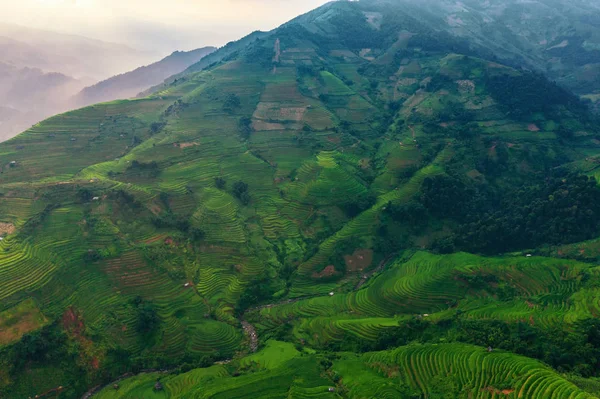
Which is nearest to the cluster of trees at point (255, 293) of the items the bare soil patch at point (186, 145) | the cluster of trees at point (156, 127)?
the bare soil patch at point (186, 145)

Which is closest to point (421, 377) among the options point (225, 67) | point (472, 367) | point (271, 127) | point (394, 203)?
point (472, 367)

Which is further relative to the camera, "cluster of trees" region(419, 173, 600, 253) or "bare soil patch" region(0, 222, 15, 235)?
"cluster of trees" region(419, 173, 600, 253)

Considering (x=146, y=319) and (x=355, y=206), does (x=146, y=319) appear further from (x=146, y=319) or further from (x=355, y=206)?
(x=355, y=206)

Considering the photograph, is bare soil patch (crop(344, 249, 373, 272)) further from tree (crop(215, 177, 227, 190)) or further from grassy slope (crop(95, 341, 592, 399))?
tree (crop(215, 177, 227, 190))

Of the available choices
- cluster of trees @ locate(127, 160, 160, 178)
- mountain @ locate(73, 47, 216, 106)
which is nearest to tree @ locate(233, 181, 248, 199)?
cluster of trees @ locate(127, 160, 160, 178)

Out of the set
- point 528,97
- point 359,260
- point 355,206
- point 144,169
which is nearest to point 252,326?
point 359,260

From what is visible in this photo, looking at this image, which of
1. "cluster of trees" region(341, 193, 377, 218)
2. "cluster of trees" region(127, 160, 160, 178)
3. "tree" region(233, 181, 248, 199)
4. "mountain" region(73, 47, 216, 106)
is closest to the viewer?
"cluster of trees" region(341, 193, 377, 218)

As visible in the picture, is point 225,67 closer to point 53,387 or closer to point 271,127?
point 271,127
